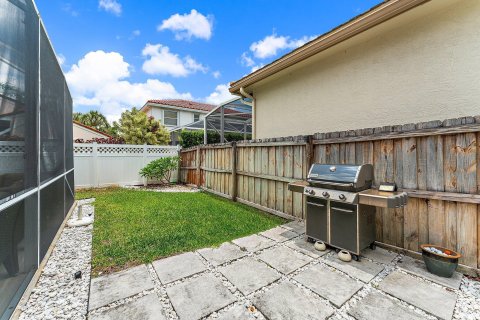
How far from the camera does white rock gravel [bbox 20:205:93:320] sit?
1815 millimetres

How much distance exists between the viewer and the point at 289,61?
16.7 feet

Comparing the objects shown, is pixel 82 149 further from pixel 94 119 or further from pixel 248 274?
pixel 94 119

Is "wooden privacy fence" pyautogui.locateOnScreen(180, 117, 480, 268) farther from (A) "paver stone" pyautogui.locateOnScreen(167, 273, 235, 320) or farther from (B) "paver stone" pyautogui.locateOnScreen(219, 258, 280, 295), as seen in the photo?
(A) "paver stone" pyautogui.locateOnScreen(167, 273, 235, 320)

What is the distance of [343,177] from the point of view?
2811 mm

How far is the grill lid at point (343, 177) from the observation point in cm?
272

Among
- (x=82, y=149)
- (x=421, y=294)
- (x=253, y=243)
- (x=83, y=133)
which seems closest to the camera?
(x=421, y=294)

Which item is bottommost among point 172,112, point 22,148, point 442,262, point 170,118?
point 442,262

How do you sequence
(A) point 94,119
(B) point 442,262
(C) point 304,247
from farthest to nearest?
(A) point 94,119 → (C) point 304,247 → (B) point 442,262

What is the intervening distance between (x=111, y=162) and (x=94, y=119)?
1734cm

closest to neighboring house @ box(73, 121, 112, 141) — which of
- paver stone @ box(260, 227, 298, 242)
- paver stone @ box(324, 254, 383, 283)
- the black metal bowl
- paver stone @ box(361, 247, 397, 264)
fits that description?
paver stone @ box(260, 227, 298, 242)

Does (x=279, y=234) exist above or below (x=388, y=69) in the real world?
below

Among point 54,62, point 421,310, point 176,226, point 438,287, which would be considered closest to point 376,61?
point 438,287

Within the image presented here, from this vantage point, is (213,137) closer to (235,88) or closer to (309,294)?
(235,88)

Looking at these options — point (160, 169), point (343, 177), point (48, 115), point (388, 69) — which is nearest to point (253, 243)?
point (343, 177)
